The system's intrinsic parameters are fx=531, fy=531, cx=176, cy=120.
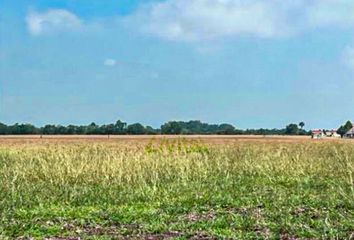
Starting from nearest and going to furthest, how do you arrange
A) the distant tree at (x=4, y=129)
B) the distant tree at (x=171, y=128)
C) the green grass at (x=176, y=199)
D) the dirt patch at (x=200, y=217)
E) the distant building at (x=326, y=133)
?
the green grass at (x=176, y=199)
the dirt patch at (x=200, y=217)
the distant tree at (x=171, y=128)
the distant tree at (x=4, y=129)
the distant building at (x=326, y=133)

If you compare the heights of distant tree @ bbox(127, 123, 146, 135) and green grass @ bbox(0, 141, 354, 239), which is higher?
distant tree @ bbox(127, 123, 146, 135)

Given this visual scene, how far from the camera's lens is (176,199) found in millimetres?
9453

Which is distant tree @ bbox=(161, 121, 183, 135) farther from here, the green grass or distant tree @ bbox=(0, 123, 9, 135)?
the green grass

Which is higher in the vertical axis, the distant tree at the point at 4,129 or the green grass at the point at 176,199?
the distant tree at the point at 4,129

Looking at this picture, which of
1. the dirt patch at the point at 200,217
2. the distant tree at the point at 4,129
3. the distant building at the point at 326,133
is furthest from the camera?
the distant building at the point at 326,133

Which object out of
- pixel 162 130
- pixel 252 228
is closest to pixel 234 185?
pixel 252 228

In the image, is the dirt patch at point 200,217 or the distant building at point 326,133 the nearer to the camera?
the dirt patch at point 200,217

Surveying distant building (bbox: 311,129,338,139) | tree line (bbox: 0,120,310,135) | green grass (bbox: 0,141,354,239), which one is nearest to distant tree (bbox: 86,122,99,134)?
tree line (bbox: 0,120,310,135)

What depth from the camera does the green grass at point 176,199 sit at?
6.90m

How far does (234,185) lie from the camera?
11578mm

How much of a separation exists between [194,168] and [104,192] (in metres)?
4.53

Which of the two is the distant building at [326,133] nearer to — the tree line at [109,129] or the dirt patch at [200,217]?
the tree line at [109,129]

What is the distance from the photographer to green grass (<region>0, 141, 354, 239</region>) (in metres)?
6.90

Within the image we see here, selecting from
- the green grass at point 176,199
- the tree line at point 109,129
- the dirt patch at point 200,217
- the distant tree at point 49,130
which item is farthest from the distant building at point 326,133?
the dirt patch at point 200,217
